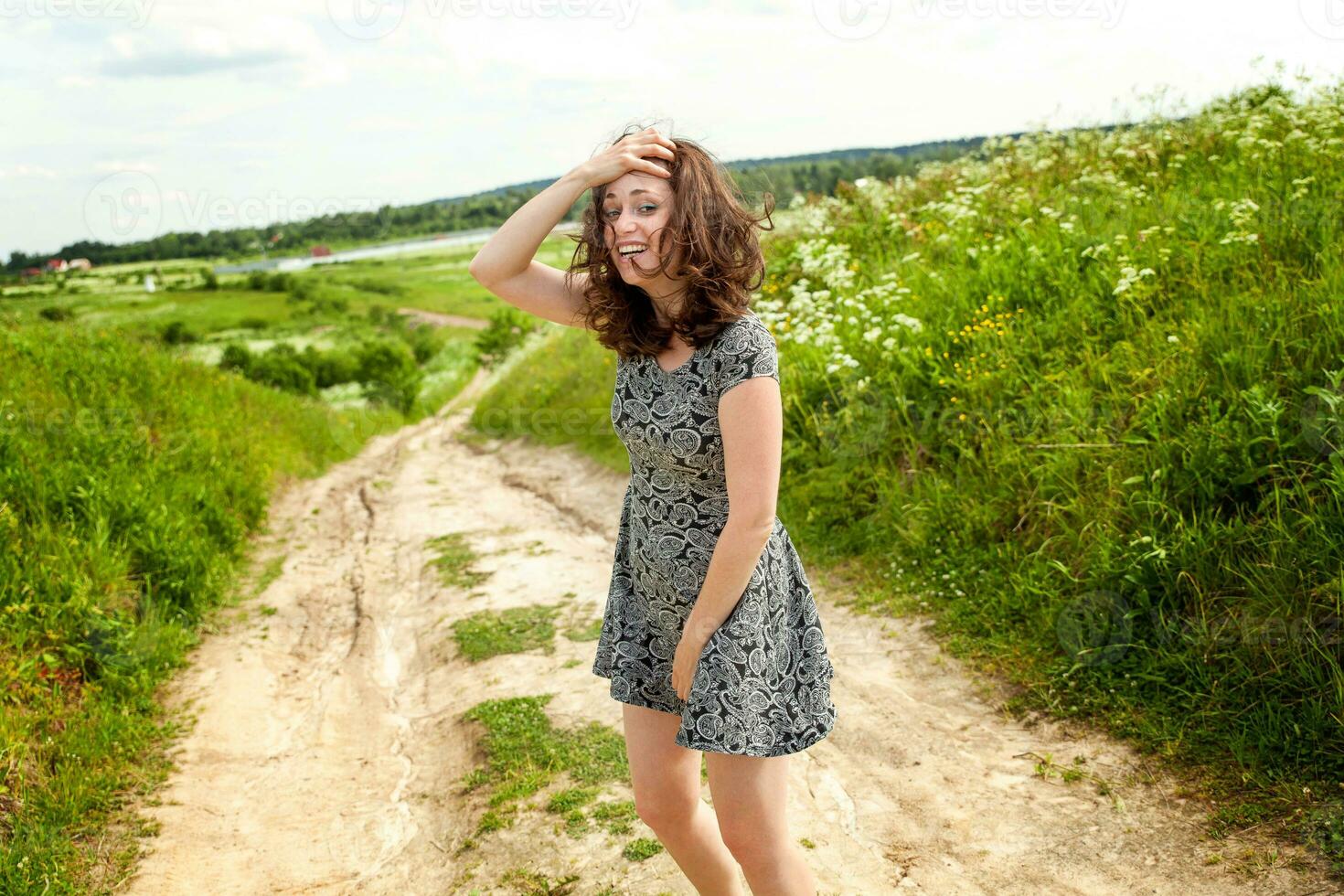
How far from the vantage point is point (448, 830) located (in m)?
3.67

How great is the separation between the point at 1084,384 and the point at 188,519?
6235 millimetres

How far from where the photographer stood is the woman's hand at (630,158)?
2.19 meters

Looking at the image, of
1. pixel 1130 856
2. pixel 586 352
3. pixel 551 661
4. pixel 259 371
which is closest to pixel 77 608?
pixel 551 661

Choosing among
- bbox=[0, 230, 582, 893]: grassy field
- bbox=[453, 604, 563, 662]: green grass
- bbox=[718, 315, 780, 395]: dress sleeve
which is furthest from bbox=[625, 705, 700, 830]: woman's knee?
bbox=[453, 604, 563, 662]: green grass

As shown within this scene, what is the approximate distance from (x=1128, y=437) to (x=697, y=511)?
126 inches

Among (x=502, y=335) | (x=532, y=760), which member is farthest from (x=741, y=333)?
(x=502, y=335)

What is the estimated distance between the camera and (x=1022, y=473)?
16.6ft

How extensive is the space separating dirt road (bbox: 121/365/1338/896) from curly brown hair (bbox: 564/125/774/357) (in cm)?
196

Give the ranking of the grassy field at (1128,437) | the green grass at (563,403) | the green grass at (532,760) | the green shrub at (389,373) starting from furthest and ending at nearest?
the green shrub at (389,373) → the green grass at (563,403) → the green grass at (532,760) → the grassy field at (1128,437)

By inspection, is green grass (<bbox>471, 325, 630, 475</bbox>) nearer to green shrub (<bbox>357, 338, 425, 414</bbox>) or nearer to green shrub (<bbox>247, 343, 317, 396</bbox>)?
green shrub (<bbox>357, 338, 425, 414</bbox>)

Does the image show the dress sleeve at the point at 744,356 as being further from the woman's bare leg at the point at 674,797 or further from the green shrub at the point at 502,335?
the green shrub at the point at 502,335

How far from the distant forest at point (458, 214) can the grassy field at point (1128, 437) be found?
70.0 inches

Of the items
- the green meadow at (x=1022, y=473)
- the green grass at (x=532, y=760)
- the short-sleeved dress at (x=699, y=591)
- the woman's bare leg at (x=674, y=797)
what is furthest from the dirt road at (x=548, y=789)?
the short-sleeved dress at (x=699, y=591)

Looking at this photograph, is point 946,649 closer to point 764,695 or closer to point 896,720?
point 896,720
